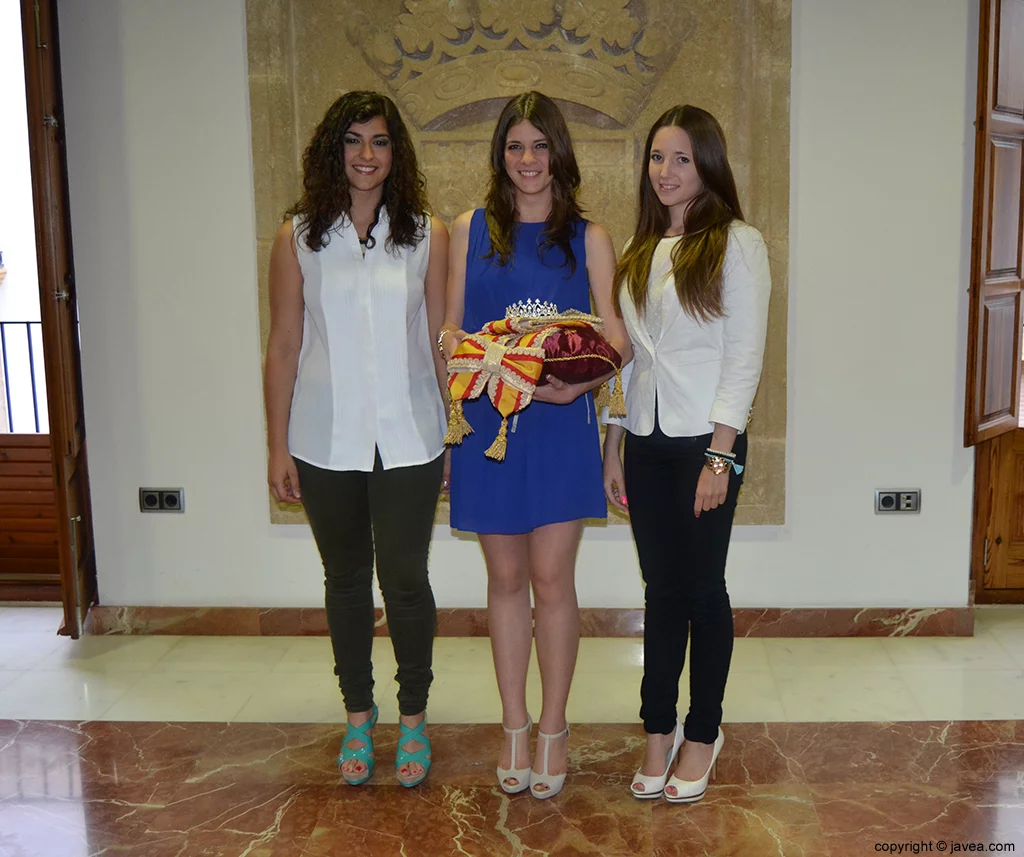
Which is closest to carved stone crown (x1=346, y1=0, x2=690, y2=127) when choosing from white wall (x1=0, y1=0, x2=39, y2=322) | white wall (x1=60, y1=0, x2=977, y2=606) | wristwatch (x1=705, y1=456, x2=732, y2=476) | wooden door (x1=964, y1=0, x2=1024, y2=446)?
white wall (x1=60, y1=0, x2=977, y2=606)

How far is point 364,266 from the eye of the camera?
2328 millimetres

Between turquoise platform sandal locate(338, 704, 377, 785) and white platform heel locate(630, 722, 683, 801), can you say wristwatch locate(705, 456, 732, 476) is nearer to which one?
white platform heel locate(630, 722, 683, 801)

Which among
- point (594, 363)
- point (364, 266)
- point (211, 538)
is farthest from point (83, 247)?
point (594, 363)

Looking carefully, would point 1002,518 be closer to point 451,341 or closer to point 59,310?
point 451,341

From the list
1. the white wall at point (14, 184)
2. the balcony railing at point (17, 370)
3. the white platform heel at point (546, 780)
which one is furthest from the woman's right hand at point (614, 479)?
the balcony railing at point (17, 370)

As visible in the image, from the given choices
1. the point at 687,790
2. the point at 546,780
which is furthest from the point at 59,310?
the point at 687,790

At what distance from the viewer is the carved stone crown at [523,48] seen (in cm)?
328

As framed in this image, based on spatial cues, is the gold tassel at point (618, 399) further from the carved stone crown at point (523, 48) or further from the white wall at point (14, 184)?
the white wall at point (14, 184)

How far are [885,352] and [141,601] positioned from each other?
2750 mm

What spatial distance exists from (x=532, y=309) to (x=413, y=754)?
1142mm

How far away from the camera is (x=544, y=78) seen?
3324 millimetres

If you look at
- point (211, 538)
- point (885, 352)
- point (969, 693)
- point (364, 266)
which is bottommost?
point (969, 693)

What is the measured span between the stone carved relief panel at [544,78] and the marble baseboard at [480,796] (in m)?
1.35

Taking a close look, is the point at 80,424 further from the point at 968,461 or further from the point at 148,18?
the point at 968,461
